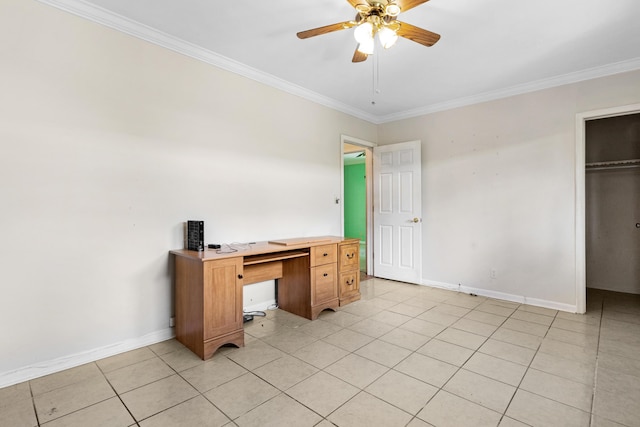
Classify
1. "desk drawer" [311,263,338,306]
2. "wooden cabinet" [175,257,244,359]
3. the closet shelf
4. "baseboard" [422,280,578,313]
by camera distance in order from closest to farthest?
"wooden cabinet" [175,257,244,359] < "desk drawer" [311,263,338,306] < "baseboard" [422,280,578,313] < the closet shelf

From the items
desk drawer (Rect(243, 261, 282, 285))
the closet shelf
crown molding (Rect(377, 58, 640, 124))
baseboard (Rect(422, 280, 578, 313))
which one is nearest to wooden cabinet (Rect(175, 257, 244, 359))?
desk drawer (Rect(243, 261, 282, 285))

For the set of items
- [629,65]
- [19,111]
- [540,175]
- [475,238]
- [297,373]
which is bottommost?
[297,373]

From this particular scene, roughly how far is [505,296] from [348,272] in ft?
6.79

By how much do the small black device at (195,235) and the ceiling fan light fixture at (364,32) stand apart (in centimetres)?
192

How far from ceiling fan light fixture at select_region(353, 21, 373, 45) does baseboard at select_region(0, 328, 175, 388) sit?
9.40ft

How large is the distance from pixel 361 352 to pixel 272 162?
2.26m

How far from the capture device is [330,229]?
434cm

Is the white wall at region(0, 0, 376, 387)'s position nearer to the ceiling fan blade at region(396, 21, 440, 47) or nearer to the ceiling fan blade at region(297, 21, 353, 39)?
the ceiling fan blade at region(297, 21, 353, 39)

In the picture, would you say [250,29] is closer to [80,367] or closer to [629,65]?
[80,367]

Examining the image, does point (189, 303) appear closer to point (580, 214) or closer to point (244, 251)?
point (244, 251)

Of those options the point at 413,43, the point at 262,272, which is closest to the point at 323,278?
the point at 262,272

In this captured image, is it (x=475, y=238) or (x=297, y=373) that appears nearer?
(x=297, y=373)

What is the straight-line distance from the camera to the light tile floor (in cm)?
170

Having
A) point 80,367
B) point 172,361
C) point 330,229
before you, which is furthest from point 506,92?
point 80,367
